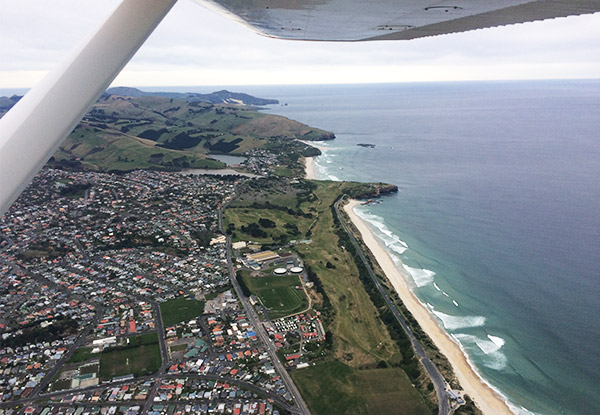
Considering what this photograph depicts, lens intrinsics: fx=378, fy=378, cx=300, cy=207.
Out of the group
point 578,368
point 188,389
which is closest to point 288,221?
point 188,389

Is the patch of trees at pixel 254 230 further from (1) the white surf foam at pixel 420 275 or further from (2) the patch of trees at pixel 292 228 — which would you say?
(1) the white surf foam at pixel 420 275

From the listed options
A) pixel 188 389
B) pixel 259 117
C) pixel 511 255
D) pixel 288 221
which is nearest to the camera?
pixel 188 389

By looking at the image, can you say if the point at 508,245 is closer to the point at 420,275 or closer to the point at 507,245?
the point at 507,245

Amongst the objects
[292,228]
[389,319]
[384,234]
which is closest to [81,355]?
[389,319]

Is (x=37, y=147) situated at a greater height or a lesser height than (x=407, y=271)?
greater

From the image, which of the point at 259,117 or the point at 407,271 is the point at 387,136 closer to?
the point at 259,117

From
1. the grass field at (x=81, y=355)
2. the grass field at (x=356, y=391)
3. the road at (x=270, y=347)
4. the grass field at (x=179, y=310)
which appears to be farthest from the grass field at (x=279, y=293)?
the grass field at (x=81, y=355)
